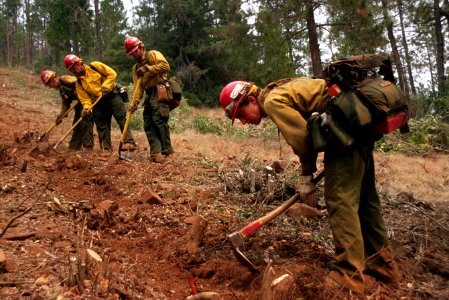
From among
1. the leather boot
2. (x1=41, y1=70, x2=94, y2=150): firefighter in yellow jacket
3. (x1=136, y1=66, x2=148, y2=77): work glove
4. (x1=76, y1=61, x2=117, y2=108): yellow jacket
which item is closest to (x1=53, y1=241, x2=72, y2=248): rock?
the leather boot

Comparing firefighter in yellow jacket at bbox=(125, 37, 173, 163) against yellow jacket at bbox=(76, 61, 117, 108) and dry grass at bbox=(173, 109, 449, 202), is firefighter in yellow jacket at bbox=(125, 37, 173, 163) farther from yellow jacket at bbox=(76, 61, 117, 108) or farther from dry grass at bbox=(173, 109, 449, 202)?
dry grass at bbox=(173, 109, 449, 202)

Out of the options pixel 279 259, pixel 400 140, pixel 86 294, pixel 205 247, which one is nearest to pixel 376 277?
pixel 279 259

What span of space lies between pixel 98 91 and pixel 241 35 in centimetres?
710

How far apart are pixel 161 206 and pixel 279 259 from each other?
1.49m

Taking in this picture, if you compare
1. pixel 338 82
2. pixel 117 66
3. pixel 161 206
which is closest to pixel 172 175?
pixel 161 206

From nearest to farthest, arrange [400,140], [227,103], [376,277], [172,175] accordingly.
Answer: [376,277] → [227,103] → [172,175] → [400,140]

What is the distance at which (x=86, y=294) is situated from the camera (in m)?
2.10

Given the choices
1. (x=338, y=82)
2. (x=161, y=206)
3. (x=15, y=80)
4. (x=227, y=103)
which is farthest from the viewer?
(x=15, y=80)

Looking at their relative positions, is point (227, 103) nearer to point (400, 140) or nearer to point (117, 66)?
A: point (400, 140)

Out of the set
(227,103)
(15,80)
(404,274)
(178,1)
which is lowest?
(404,274)

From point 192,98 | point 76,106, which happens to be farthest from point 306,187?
point 192,98

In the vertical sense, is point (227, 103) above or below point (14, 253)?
above

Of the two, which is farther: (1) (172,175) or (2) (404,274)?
(1) (172,175)

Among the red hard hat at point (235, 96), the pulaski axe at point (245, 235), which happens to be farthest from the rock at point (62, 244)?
the red hard hat at point (235, 96)
